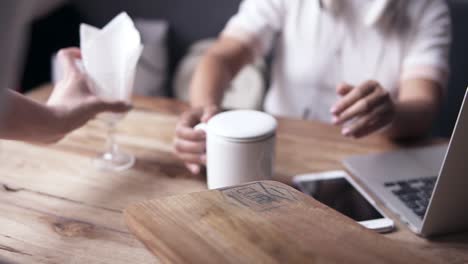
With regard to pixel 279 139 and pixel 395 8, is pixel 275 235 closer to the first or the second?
pixel 279 139

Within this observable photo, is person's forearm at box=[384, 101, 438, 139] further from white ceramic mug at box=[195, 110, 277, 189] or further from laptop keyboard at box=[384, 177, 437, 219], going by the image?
white ceramic mug at box=[195, 110, 277, 189]

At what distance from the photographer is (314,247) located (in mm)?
551

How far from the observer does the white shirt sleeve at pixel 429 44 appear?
51.3 inches

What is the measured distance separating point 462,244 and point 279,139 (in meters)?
0.45

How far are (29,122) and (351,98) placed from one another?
58cm

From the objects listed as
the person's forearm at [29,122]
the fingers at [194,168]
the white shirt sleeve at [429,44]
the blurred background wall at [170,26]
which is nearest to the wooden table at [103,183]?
the fingers at [194,168]

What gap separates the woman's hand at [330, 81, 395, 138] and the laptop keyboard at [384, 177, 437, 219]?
0.16 metres

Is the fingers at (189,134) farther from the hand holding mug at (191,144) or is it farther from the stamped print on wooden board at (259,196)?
the stamped print on wooden board at (259,196)

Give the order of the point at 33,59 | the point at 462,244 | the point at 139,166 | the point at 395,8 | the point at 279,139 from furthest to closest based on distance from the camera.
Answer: the point at 33,59 → the point at 395,8 → the point at 279,139 → the point at 139,166 → the point at 462,244

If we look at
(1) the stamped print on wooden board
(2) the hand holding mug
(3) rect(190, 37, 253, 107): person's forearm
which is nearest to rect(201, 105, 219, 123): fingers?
(2) the hand holding mug

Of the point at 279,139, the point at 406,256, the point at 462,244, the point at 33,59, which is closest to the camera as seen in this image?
the point at 406,256

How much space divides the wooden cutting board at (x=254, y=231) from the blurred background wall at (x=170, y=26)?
1.66 meters

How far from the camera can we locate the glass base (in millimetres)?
973

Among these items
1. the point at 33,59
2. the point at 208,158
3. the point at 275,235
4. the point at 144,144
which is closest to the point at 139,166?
the point at 144,144
